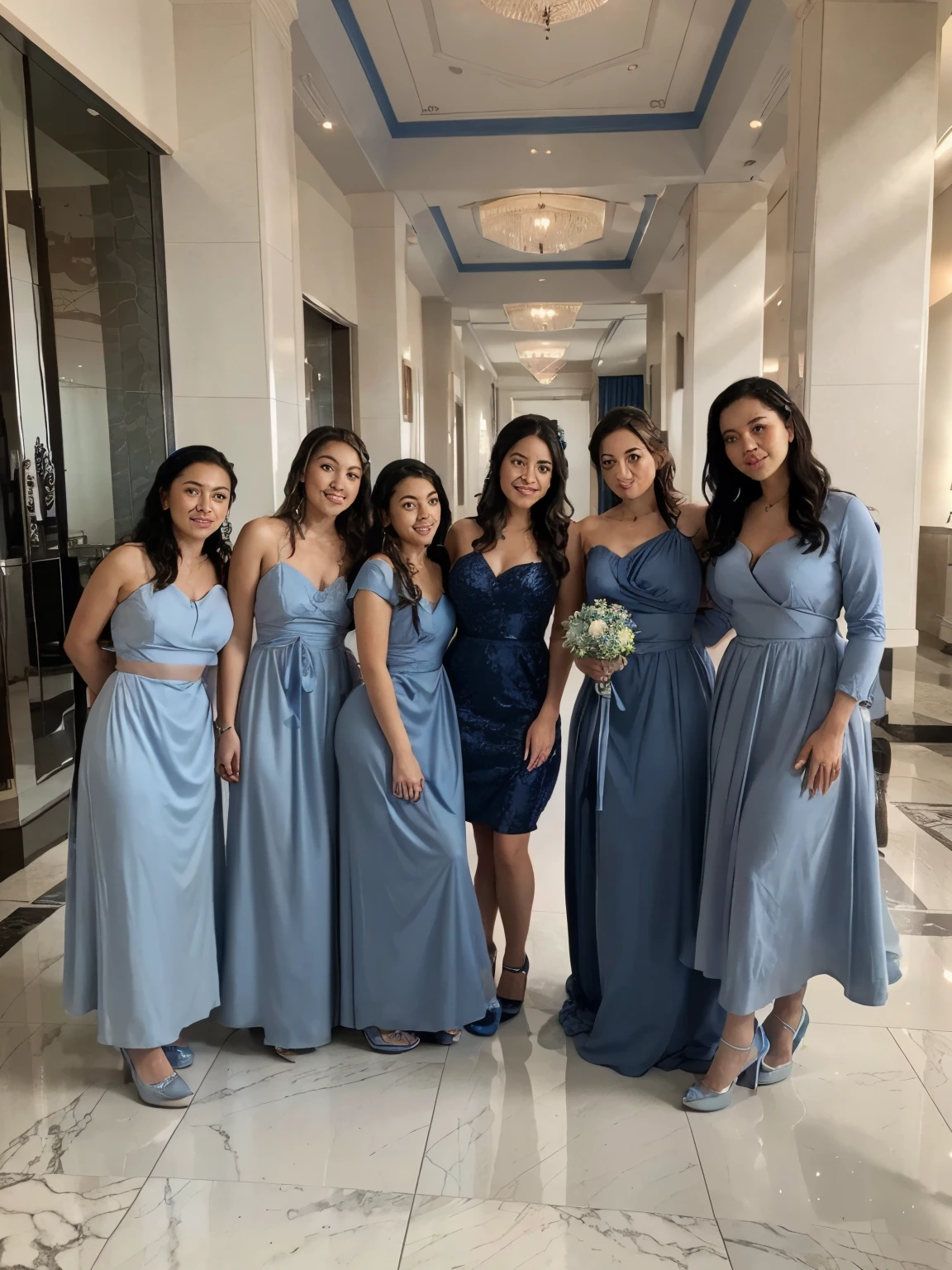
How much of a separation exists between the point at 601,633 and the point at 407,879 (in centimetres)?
84

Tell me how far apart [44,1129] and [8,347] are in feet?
9.56

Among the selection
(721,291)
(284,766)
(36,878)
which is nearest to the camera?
(284,766)

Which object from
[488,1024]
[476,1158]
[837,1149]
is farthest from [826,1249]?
[488,1024]

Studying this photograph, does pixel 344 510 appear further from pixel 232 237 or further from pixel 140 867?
pixel 232 237

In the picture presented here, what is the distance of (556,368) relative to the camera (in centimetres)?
1784

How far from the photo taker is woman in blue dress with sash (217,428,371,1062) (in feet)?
8.15

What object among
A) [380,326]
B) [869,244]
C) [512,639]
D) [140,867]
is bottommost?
[140,867]

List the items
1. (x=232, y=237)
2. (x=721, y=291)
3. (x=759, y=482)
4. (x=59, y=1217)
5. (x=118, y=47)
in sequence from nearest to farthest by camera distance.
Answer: (x=59, y=1217) < (x=759, y=482) < (x=118, y=47) < (x=232, y=237) < (x=721, y=291)

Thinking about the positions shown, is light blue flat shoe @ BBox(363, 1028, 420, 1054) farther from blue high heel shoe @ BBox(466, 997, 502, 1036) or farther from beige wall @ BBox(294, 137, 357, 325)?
beige wall @ BBox(294, 137, 357, 325)

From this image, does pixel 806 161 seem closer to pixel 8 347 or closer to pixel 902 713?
pixel 902 713

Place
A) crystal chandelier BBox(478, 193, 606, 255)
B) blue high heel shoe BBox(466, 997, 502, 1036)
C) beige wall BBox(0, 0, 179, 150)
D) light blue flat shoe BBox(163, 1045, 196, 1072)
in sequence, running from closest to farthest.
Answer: light blue flat shoe BBox(163, 1045, 196, 1072)
blue high heel shoe BBox(466, 997, 502, 1036)
beige wall BBox(0, 0, 179, 150)
crystal chandelier BBox(478, 193, 606, 255)

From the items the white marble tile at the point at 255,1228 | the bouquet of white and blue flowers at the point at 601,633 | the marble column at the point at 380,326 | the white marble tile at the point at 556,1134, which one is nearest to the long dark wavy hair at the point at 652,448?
the bouquet of white and blue flowers at the point at 601,633


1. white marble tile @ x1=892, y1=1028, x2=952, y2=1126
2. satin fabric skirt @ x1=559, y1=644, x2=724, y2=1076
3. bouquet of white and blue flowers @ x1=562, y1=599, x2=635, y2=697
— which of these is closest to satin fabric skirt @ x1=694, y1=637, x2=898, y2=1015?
satin fabric skirt @ x1=559, y1=644, x2=724, y2=1076

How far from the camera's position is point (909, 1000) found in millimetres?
2859
